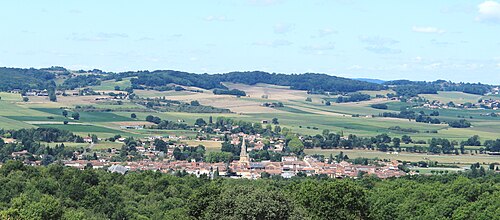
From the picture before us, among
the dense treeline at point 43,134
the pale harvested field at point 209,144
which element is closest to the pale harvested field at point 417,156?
the pale harvested field at point 209,144

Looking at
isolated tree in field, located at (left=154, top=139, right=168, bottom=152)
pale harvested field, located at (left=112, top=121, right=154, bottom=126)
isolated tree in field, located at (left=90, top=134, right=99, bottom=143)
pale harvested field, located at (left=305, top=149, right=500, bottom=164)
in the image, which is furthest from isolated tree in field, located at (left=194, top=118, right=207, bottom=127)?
isolated tree in field, located at (left=154, top=139, right=168, bottom=152)

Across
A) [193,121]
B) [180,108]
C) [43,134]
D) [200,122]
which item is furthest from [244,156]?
[180,108]

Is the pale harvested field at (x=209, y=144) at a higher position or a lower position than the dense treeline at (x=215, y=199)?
lower

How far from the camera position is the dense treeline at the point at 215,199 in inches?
1743

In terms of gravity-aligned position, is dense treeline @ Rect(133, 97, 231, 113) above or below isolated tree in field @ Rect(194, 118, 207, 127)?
above

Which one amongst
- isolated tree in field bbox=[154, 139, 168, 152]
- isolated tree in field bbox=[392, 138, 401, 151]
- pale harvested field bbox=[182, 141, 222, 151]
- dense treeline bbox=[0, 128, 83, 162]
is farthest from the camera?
isolated tree in field bbox=[392, 138, 401, 151]

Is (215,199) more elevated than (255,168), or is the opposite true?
(215,199)

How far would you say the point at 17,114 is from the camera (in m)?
161

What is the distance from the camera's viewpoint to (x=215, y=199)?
153 ft

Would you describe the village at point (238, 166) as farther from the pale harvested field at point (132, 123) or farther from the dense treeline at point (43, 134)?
the pale harvested field at point (132, 123)

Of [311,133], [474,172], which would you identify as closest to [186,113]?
[311,133]

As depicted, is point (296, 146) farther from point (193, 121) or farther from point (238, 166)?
point (193, 121)

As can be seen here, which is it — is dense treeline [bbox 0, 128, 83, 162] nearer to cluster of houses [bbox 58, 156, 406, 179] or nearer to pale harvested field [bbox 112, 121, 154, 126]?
cluster of houses [bbox 58, 156, 406, 179]

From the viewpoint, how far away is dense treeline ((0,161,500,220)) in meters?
44.3
